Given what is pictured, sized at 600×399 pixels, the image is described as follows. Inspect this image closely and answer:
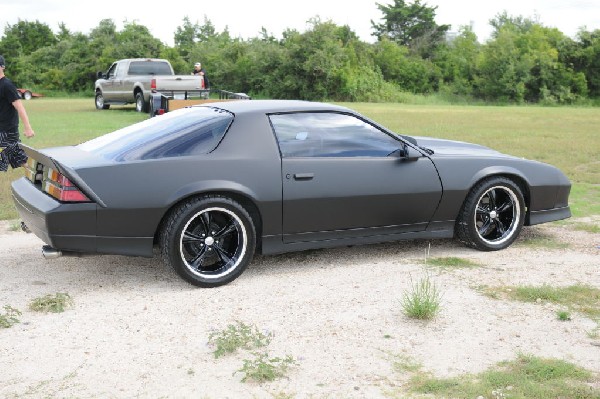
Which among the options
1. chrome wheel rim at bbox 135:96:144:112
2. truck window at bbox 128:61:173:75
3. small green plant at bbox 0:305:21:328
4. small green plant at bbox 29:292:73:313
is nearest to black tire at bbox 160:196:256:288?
small green plant at bbox 29:292:73:313

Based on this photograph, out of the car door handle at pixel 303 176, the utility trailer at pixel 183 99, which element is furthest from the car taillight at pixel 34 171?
the utility trailer at pixel 183 99

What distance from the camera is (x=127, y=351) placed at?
13.9 feet

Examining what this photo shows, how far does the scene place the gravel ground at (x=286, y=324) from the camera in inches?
152

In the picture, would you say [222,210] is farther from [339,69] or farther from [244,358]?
[339,69]

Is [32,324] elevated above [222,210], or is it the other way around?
[222,210]

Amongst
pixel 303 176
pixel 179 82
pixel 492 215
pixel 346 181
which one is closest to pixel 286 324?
pixel 303 176

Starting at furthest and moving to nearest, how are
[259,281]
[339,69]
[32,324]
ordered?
[339,69], [259,281], [32,324]

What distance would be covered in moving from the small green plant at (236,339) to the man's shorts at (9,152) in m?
5.34

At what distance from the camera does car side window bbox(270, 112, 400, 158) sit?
5828mm

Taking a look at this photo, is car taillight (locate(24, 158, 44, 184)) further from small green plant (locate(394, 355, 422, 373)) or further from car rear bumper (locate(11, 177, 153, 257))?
small green plant (locate(394, 355, 422, 373))

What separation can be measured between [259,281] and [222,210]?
0.64 m

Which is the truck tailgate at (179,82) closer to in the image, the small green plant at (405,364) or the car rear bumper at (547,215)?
the car rear bumper at (547,215)

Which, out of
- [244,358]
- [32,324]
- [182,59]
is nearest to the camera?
[244,358]

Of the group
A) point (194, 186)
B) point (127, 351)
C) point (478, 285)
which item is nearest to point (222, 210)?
point (194, 186)
